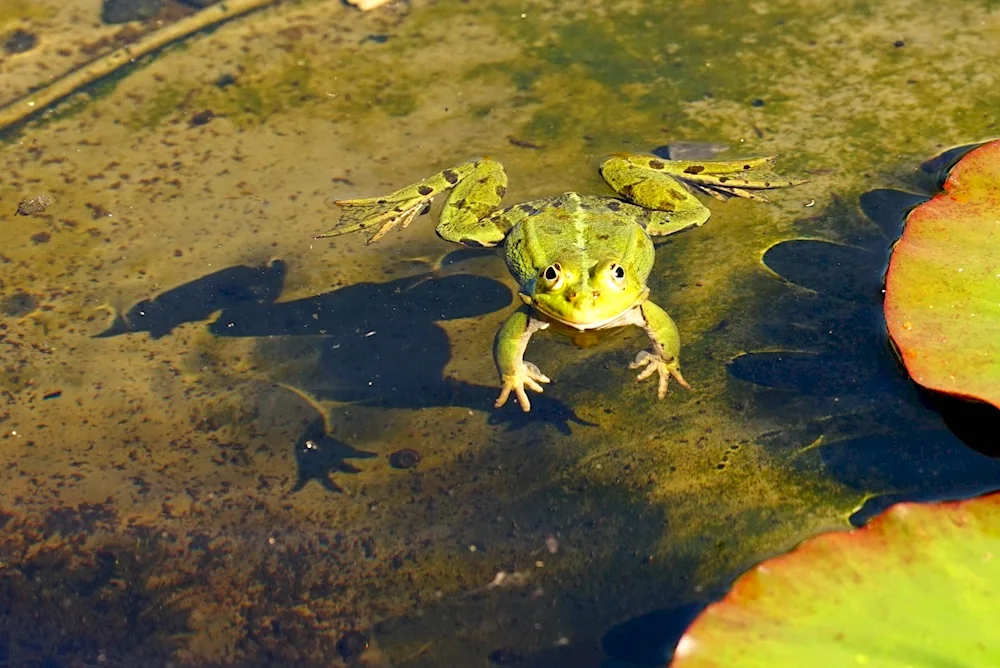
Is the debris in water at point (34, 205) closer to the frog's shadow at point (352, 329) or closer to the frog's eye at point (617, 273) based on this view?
the frog's shadow at point (352, 329)

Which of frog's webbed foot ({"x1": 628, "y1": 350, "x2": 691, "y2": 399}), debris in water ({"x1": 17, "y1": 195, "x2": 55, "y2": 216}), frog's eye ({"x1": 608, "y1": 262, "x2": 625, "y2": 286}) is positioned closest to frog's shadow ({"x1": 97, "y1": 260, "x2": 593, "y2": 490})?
frog's webbed foot ({"x1": 628, "y1": 350, "x2": 691, "y2": 399})

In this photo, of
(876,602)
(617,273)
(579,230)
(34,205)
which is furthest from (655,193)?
(34,205)

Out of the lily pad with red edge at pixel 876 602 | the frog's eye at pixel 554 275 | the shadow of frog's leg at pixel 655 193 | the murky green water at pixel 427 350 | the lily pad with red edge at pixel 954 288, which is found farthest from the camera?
the shadow of frog's leg at pixel 655 193

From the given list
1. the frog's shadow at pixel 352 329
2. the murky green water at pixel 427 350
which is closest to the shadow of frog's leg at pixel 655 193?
the murky green water at pixel 427 350

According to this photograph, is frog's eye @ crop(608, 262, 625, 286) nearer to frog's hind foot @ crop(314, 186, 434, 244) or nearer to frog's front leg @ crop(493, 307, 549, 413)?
frog's front leg @ crop(493, 307, 549, 413)

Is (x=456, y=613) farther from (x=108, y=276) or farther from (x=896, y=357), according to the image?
(x=108, y=276)

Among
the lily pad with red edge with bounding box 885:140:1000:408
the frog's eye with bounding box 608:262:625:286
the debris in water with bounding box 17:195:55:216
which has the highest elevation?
the lily pad with red edge with bounding box 885:140:1000:408

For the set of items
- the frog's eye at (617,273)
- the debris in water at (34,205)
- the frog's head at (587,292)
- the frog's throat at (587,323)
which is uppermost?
the frog's eye at (617,273)

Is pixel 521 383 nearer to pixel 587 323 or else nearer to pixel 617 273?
pixel 587 323

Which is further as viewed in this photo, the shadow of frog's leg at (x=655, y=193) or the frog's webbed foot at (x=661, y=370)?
the shadow of frog's leg at (x=655, y=193)
